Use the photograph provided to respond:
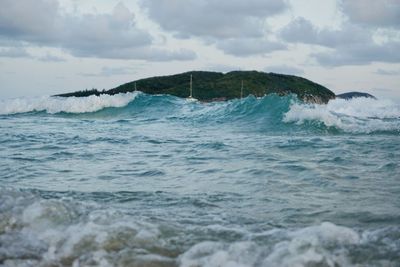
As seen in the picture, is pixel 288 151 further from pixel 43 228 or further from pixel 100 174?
pixel 43 228

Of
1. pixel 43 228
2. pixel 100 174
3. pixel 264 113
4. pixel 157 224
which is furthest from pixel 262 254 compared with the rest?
pixel 264 113

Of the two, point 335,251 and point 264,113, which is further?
point 264,113

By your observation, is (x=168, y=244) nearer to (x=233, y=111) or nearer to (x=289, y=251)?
(x=289, y=251)

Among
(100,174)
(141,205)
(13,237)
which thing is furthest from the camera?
(100,174)

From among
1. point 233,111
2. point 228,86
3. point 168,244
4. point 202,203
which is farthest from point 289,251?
point 228,86

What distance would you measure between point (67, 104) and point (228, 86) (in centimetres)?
8036

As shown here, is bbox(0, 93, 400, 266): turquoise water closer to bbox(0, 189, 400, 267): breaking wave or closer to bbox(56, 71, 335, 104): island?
bbox(0, 189, 400, 267): breaking wave

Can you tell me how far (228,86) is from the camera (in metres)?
110

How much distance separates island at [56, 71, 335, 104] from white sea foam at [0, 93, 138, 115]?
65.4 metres

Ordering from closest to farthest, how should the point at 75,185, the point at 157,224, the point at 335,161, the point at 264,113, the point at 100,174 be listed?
the point at 157,224 < the point at 75,185 < the point at 100,174 < the point at 335,161 < the point at 264,113

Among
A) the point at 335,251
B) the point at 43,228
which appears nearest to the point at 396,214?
the point at 335,251

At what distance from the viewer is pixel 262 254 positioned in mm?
3412

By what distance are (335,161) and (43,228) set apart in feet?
17.1

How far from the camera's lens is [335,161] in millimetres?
7762
